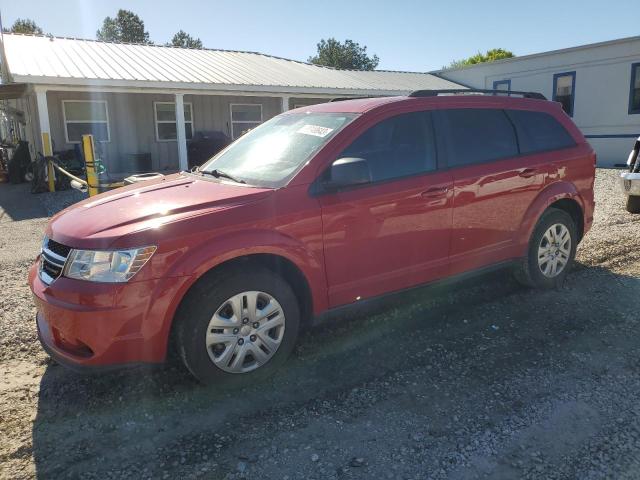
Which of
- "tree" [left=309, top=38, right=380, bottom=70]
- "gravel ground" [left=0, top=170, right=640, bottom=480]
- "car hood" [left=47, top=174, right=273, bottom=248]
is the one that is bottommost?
"gravel ground" [left=0, top=170, right=640, bottom=480]

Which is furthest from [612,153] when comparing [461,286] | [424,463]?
[424,463]

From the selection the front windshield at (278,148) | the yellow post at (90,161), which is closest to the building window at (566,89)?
the yellow post at (90,161)

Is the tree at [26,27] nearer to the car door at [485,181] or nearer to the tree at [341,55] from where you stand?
the tree at [341,55]

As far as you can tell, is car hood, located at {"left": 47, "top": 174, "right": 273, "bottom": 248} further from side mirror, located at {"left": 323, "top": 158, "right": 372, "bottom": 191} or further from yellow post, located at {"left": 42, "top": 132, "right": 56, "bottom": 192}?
yellow post, located at {"left": 42, "top": 132, "right": 56, "bottom": 192}

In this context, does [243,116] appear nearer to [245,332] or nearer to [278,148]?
[278,148]

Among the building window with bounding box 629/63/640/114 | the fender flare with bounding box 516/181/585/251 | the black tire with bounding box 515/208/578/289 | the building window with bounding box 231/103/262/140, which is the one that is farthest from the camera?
the building window with bounding box 231/103/262/140

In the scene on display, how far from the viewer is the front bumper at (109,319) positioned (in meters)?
2.83

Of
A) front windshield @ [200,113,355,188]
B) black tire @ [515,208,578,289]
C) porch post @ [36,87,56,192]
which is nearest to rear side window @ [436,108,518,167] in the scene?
black tire @ [515,208,578,289]

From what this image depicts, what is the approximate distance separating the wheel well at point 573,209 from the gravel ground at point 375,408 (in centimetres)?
100

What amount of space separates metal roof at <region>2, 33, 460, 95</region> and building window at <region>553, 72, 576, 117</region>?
5623 millimetres

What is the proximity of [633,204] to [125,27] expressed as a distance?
2937 inches

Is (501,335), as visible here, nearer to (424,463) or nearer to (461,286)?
(461,286)

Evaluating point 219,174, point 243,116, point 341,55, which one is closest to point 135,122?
point 243,116

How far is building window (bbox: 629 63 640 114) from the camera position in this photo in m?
16.8
